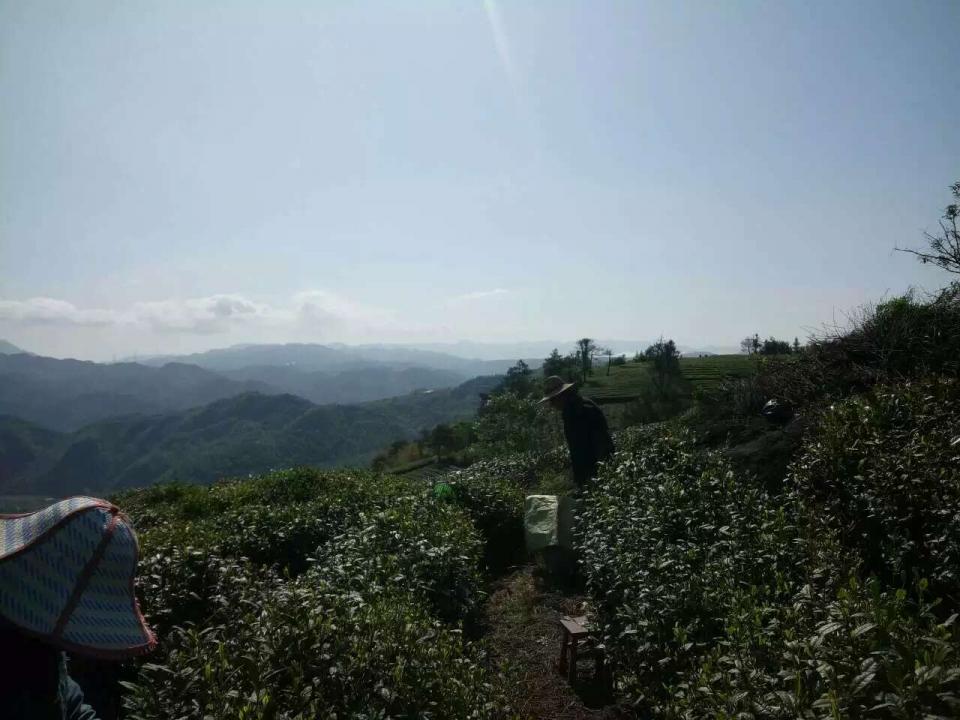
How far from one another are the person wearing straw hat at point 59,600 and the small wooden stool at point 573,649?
371cm

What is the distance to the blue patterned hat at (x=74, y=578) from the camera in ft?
5.04

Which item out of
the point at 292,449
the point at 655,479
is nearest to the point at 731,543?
the point at 655,479

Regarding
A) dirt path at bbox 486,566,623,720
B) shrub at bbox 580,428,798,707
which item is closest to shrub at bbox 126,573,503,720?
dirt path at bbox 486,566,623,720

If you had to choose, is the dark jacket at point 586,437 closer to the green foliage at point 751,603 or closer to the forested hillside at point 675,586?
the forested hillside at point 675,586

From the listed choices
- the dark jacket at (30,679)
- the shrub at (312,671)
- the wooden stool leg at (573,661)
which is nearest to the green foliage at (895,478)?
the wooden stool leg at (573,661)

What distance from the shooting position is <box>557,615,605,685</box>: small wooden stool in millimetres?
4621

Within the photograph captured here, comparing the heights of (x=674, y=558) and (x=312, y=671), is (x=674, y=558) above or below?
above

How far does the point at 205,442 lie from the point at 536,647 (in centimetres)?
16029

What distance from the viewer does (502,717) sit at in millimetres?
3449

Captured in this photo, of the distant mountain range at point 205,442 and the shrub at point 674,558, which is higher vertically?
the shrub at point 674,558

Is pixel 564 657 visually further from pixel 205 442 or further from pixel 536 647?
pixel 205 442

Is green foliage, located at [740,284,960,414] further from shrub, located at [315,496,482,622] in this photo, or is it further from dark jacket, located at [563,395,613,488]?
shrub, located at [315,496,482,622]

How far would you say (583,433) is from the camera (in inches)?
274

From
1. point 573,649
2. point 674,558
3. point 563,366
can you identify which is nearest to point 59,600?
point 674,558
